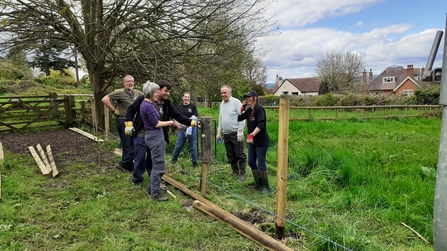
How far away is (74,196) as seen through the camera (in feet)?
15.0

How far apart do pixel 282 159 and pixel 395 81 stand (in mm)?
54103

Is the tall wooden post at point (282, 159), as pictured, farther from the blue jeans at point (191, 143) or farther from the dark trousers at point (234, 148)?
the blue jeans at point (191, 143)

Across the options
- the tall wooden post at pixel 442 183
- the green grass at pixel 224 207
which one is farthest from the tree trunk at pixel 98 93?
the tall wooden post at pixel 442 183

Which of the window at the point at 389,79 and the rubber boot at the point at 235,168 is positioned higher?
the window at the point at 389,79

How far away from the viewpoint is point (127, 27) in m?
8.12

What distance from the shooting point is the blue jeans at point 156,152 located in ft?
14.3

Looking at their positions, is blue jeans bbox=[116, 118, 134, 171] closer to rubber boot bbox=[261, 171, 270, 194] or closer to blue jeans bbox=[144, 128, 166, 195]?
blue jeans bbox=[144, 128, 166, 195]

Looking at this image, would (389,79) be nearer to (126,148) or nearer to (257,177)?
(257,177)

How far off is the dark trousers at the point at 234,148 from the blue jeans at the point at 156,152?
1688 millimetres

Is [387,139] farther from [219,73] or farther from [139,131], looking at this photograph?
[139,131]

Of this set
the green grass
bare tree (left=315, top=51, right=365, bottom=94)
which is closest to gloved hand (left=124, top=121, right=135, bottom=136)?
the green grass

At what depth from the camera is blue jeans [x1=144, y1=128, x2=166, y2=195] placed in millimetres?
4371

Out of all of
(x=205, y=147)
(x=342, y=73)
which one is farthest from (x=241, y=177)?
(x=342, y=73)

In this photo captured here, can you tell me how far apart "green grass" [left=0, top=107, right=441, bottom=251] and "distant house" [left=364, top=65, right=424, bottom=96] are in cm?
4641
